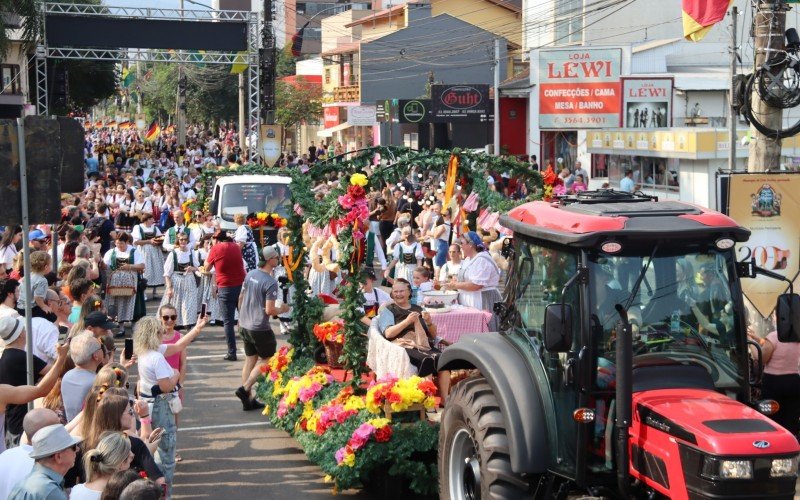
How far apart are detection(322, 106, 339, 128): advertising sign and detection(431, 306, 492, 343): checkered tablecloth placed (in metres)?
55.7

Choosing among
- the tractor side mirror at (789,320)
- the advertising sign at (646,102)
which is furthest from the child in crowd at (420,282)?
the advertising sign at (646,102)

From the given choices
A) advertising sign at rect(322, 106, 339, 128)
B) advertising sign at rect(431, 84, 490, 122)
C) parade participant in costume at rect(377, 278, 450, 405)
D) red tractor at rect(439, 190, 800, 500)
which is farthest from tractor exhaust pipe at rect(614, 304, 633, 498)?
advertising sign at rect(322, 106, 339, 128)

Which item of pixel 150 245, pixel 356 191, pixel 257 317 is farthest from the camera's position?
pixel 150 245

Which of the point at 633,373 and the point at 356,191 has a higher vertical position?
the point at 356,191

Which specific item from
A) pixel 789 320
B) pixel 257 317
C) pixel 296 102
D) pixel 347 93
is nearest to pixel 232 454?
pixel 257 317

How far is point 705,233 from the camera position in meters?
6.64

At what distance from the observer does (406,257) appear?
18.0m

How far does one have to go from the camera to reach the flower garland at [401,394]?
373 inches

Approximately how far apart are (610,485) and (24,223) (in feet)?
14.5

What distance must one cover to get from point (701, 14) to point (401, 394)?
5744 millimetres

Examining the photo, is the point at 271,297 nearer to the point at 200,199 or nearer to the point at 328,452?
the point at 328,452

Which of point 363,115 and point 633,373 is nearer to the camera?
point 633,373

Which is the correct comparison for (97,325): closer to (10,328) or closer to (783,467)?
(10,328)

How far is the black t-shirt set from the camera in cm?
850
